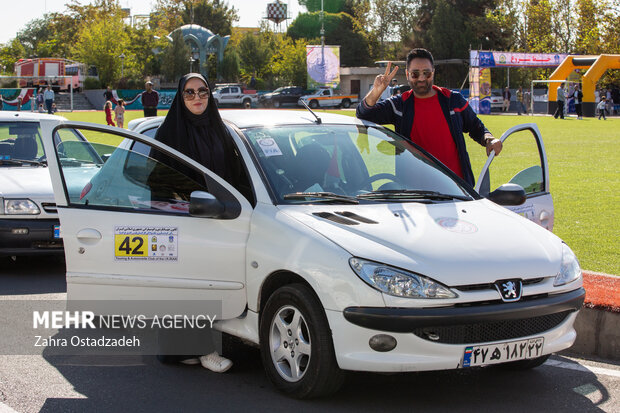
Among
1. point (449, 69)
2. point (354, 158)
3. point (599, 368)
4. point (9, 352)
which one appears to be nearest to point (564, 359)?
point (599, 368)

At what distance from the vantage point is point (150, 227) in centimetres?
491

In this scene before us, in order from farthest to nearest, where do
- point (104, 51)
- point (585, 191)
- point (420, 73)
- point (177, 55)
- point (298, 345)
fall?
point (177, 55)
point (104, 51)
point (585, 191)
point (420, 73)
point (298, 345)

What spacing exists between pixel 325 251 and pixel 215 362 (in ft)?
4.25

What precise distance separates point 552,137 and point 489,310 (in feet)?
77.9

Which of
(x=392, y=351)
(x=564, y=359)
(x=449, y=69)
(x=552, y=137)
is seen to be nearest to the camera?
(x=392, y=351)

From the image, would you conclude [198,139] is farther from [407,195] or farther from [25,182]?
[25,182]

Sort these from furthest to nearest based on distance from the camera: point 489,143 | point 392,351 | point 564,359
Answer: point 489,143 → point 564,359 → point 392,351

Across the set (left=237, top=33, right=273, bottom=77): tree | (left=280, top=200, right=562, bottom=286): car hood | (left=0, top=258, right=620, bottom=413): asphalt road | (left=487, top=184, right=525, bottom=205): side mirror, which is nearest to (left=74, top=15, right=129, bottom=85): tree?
(left=237, top=33, right=273, bottom=77): tree

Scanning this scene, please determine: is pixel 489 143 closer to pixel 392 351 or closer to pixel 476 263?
pixel 476 263

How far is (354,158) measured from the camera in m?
5.45

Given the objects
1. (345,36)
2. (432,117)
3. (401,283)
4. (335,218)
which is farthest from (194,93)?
(345,36)

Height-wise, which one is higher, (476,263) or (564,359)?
(476,263)

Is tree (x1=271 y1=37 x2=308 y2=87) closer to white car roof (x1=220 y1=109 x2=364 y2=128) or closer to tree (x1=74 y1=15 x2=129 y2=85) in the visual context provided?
tree (x1=74 y1=15 x2=129 y2=85)

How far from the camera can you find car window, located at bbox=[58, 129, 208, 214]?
508cm
